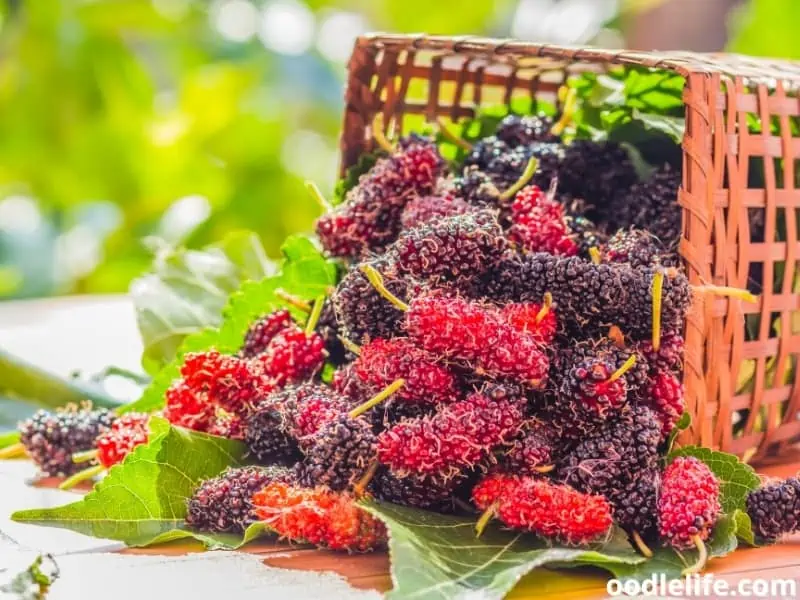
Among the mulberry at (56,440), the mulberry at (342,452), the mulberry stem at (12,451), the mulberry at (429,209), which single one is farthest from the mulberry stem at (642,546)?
the mulberry stem at (12,451)

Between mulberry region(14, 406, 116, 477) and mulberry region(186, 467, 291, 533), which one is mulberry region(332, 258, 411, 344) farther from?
mulberry region(14, 406, 116, 477)

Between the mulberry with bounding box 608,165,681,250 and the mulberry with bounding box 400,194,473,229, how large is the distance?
176 millimetres

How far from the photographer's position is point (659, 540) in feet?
2.51

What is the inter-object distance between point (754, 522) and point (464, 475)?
0.81 ft

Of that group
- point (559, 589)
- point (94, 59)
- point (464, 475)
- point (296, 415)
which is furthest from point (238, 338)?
point (94, 59)

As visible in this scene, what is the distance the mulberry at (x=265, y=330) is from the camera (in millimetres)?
971

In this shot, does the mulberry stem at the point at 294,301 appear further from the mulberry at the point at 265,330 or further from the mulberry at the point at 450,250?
the mulberry at the point at 450,250

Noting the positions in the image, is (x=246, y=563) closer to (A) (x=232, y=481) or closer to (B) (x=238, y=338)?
(A) (x=232, y=481)

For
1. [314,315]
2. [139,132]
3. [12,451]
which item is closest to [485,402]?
[314,315]

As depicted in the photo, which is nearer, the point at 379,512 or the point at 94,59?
the point at 379,512

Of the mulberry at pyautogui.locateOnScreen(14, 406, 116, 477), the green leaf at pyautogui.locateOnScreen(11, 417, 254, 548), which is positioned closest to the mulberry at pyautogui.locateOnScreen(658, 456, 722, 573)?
the green leaf at pyautogui.locateOnScreen(11, 417, 254, 548)

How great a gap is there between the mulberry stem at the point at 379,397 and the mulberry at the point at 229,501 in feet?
0.27

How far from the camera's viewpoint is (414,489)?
2.52ft

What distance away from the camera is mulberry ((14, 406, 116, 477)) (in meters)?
1.00
